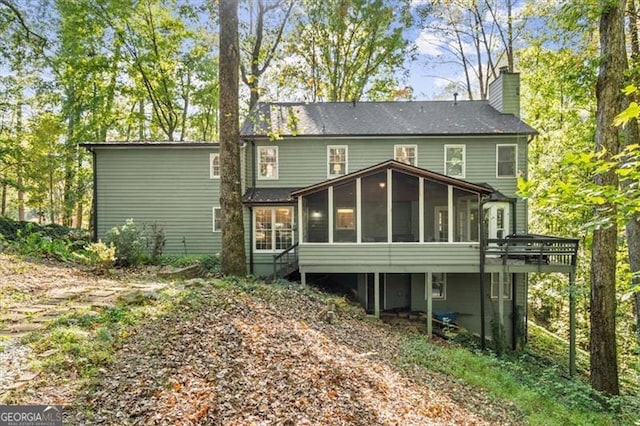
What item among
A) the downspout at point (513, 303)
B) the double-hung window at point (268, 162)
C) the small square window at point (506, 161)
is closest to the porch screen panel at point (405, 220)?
the downspout at point (513, 303)

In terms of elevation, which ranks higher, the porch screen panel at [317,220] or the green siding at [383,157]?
the green siding at [383,157]

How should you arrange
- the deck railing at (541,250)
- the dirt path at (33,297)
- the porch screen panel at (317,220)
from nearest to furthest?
the dirt path at (33,297) < the deck railing at (541,250) < the porch screen panel at (317,220)

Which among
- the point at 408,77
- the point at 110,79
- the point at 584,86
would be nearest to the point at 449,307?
the point at 584,86

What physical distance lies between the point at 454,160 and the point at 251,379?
12935mm

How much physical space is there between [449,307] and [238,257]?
28.5ft

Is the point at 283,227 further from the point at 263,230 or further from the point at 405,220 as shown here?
the point at 405,220

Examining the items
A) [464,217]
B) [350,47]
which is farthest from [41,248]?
[350,47]

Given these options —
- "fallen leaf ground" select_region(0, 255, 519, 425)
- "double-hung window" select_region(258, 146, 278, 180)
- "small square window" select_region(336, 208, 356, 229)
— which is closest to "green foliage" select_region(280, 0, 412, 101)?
"double-hung window" select_region(258, 146, 278, 180)

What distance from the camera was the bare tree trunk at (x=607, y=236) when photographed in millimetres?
7180

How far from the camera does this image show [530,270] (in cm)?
1069

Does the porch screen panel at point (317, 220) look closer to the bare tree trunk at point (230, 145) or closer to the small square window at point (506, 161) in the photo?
the bare tree trunk at point (230, 145)

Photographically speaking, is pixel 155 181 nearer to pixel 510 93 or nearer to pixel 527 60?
pixel 510 93

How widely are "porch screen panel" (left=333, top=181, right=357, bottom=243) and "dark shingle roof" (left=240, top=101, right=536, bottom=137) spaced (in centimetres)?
317

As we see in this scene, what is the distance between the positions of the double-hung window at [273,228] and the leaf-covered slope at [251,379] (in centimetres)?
733
